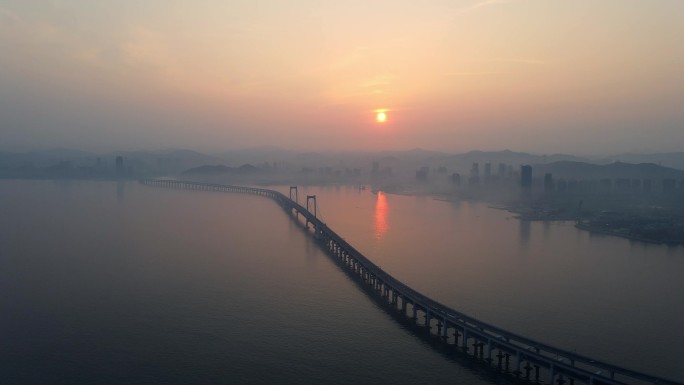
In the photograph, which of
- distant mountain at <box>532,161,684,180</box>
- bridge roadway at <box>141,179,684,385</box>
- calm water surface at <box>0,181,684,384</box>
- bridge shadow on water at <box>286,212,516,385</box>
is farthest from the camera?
distant mountain at <box>532,161,684,180</box>

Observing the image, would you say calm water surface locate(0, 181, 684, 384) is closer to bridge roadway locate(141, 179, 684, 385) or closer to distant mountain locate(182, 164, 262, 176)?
bridge roadway locate(141, 179, 684, 385)

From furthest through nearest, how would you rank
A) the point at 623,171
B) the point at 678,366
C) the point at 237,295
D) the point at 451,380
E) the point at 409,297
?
the point at 623,171, the point at 237,295, the point at 409,297, the point at 678,366, the point at 451,380

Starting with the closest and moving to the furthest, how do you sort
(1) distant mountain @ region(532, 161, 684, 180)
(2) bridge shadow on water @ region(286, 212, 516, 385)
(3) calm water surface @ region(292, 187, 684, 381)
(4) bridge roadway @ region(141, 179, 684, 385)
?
(4) bridge roadway @ region(141, 179, 684, 385), (2) bridge shadow on water @ region(286, 212, 516, 385), (3) calm water surface @ region(292, 187, 684, 381), (1) distant mountain @ region(532, 161, 684, 180)

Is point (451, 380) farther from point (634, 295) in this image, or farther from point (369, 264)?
point (634, 295)

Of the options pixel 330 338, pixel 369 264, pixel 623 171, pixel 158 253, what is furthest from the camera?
pixel 623 171

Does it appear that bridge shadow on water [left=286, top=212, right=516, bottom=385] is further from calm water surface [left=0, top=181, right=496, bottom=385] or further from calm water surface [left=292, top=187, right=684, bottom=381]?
calm water surface [left=292, top=187, right=684, bottom=381]

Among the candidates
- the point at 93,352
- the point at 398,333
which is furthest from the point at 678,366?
the point at 93,352

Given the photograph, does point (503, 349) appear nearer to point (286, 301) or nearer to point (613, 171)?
point (286, 301)

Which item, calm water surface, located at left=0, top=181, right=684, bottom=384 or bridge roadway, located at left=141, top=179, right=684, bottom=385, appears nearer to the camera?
bridge roadway, located at left=141, top=179, right=684, bottom=385

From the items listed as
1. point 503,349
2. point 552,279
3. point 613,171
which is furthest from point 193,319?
point 613,171

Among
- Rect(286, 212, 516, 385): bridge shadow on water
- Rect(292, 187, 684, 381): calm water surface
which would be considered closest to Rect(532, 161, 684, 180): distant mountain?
Rect(292, 187, 684, 381): calm water surface
